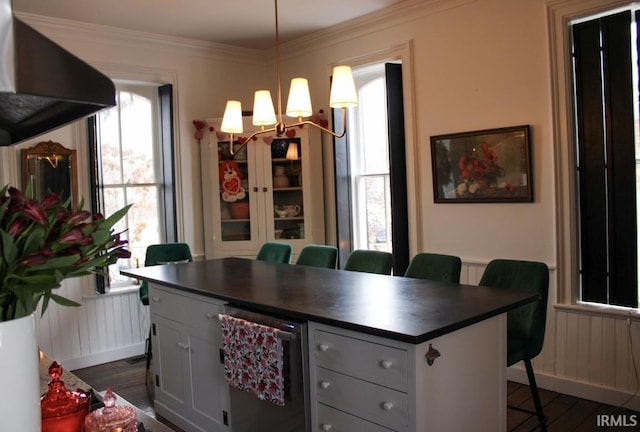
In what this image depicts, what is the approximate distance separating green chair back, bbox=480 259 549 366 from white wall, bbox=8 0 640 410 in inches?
30.9

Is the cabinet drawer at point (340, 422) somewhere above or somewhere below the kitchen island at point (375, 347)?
below

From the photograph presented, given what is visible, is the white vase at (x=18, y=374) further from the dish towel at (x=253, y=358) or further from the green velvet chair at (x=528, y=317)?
the green velvet chair at (x=528, y=317)

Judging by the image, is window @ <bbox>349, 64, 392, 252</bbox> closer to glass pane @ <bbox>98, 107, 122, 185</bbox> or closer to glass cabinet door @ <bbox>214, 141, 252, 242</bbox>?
glass cabinet door @ <bbox>214, 141, 252, 242</bbox>

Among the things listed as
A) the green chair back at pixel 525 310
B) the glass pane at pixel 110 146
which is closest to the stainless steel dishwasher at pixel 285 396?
the green chair back at pixel 525 310

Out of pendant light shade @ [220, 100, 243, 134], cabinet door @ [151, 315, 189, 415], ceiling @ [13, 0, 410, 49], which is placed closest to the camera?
cabinet door @ [151, 315, 189, 415]

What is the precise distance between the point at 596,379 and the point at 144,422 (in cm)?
299

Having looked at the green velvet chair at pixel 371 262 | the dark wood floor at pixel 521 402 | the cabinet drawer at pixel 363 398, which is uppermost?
the green velvet chair at pixel 371 262

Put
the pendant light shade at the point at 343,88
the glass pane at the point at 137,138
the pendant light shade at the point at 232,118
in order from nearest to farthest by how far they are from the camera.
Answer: the pendant light shade at the point at 343,88 → the pendant light shade at the point at 232,118 → the glass pane at the point at 137,138

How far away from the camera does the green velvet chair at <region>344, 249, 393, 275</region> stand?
3561mm

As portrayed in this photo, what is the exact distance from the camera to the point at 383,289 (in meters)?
2.76

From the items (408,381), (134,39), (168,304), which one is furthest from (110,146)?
(408,381)

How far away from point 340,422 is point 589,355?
2.07 meters

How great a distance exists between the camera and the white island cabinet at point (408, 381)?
6.39 ft

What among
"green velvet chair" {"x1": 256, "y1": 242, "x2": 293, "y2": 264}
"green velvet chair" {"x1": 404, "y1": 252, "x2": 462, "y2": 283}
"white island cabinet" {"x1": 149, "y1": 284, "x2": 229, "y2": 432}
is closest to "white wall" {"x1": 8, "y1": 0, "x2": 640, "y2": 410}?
"green velvet chair" {"x1": 404, "y1": 252, "x2": 462, "y2": 283}
